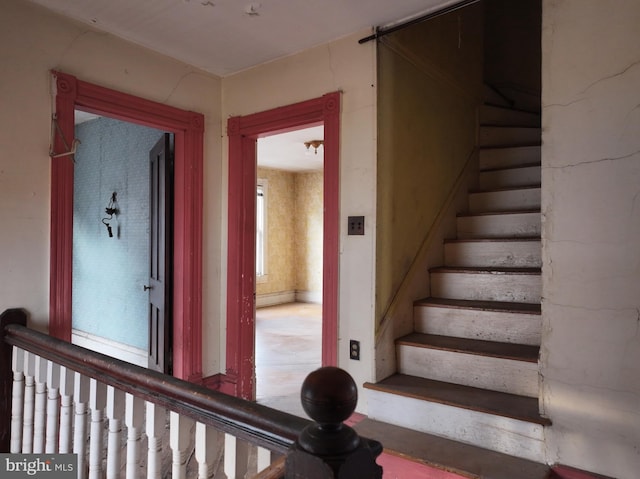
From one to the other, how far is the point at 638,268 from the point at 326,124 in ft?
5.88

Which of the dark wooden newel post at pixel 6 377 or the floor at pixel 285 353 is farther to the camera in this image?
the floor at pixel 285 353

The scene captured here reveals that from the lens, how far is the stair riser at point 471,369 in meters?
2.13

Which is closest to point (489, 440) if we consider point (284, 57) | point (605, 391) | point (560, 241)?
point (605, 391)

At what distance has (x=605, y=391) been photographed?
1.67m

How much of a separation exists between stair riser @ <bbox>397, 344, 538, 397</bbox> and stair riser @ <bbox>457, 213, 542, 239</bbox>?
1043mm

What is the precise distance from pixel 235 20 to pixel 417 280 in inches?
77.3

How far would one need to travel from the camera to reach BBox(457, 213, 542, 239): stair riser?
2.81 m

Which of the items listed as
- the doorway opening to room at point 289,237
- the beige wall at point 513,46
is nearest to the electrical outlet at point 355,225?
the beige wall at point 513,46

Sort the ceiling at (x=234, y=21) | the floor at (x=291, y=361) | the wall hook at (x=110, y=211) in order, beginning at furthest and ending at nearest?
the wall hook at (x=110, y=211)
the ceiling at (x=234, y=21)
the floor at (x=291, y=361)

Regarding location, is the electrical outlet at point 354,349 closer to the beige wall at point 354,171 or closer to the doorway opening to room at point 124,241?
the beige wall at point 354,171

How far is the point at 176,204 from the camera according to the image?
3002 millimetres

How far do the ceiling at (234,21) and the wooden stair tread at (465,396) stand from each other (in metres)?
2.10

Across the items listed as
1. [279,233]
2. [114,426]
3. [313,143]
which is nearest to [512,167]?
[313,143]

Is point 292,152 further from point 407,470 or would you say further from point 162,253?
point 407,470
